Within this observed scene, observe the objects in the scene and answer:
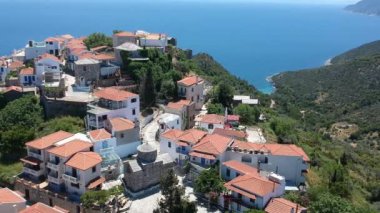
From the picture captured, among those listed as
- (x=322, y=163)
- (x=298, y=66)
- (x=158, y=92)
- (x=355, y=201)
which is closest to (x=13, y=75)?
(x=158, y=92)

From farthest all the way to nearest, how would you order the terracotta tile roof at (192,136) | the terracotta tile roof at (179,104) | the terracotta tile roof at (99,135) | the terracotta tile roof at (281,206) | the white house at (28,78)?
the white house at (28,78)
the terracotta tile roof at (179,104)
the terracotta tile roof at (192,136)
the terracotta tile roof at (99,135)
the terracotta tile roof at (281,206)

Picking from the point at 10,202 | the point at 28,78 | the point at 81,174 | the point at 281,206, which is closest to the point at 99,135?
the point at 81,174

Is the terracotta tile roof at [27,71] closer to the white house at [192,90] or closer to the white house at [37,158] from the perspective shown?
the white house at [37,158]

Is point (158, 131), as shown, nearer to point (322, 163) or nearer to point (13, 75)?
point (322, 163)

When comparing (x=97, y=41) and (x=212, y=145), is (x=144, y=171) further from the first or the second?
(x=97, y=41)

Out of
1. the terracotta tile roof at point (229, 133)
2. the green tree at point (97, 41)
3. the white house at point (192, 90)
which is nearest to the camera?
the terracotta tile roof at point (229, 133)

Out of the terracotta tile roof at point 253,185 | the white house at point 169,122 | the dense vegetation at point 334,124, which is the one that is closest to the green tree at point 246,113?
the dense vegetation at point 334,124
